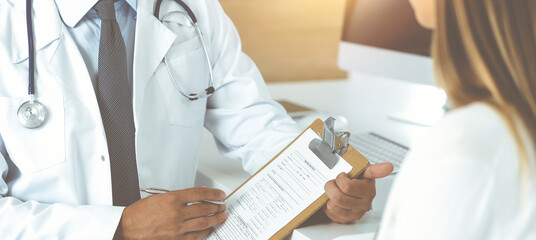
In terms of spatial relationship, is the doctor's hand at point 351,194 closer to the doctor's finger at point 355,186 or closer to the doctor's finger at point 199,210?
the doctor's finger at point 355,186

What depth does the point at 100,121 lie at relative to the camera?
105cm

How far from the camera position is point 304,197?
2.97ft

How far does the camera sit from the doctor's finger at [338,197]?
0.88 meters

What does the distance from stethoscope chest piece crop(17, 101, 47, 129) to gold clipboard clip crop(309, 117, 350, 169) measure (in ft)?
1.58

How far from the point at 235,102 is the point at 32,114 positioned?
1.36ft

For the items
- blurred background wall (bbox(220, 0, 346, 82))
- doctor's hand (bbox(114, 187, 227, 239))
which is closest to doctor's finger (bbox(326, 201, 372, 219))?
doctor's hand (bbox(114, 187, 227, 239))

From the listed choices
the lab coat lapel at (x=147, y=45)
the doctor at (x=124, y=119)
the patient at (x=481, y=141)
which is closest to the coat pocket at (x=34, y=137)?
the doctor at (x=124, y=119)

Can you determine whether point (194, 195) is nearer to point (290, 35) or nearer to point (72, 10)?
point (72, 10)

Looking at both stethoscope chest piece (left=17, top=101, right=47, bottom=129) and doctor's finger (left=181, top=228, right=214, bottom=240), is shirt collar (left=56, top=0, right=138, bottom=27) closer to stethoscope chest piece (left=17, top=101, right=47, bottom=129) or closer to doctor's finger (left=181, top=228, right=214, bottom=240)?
stethoscope chest piece (left=17, top=101, right=47, bottom=129)

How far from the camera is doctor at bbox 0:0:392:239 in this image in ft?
3.18

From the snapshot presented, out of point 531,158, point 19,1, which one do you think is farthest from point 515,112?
→ point 19,1

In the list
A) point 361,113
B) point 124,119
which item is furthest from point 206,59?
point 361,113

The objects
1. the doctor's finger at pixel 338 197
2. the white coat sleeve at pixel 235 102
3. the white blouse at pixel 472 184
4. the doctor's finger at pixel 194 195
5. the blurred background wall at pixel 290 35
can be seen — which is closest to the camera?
the white blouse at pixel 472 184

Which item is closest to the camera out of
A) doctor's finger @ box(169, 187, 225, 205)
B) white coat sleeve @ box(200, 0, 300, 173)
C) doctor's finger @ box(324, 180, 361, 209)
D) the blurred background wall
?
doctor's finger @ box(324, 180, 361, 209)
